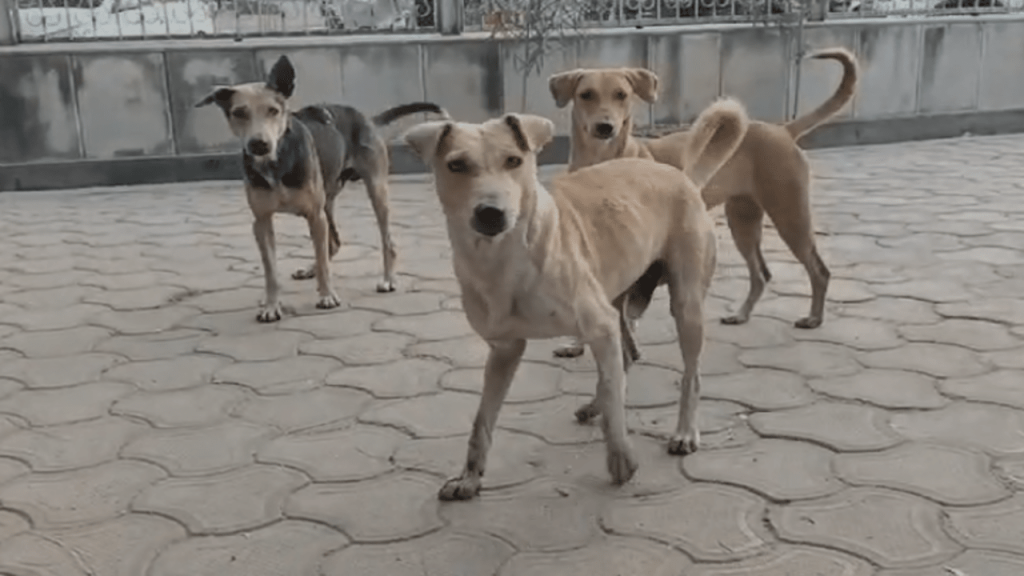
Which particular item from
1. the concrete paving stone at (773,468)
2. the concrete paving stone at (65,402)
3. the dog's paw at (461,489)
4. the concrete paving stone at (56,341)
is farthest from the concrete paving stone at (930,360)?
the concrete paving stone at (56,341)

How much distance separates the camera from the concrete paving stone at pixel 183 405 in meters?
3.31

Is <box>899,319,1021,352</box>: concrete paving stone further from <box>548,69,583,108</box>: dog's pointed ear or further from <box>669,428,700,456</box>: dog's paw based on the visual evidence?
<box>548,69,583,108</box>: dog's pointed ear

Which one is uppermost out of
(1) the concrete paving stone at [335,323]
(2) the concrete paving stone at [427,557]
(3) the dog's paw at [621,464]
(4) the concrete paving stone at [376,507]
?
(3) the dog's paw at [621,464]

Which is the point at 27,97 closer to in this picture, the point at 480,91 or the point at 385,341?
the point at 480,91

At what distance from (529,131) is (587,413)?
1086mm

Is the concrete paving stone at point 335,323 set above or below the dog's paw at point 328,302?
below

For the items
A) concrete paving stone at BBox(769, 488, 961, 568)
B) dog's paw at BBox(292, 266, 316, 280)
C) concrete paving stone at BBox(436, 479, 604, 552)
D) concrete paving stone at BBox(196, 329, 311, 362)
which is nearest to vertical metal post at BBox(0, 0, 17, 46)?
dog's paw at BBox(292, 266, 316, 280)

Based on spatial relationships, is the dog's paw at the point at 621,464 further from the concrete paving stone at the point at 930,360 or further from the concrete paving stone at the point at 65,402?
the concrete paving stone at the point at 65,402

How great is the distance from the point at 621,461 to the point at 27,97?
7.00 m

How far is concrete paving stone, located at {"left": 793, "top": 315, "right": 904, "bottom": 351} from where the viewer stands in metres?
3.86

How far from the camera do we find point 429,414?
3301mm

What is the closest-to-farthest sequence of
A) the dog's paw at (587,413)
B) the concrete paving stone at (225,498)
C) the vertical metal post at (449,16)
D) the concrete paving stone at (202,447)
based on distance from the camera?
the concrete paving stone at (225,498)
the concrete paving stone at (202,447)
the dog's paw at (587,413)
the vertical metal post at (449,16)

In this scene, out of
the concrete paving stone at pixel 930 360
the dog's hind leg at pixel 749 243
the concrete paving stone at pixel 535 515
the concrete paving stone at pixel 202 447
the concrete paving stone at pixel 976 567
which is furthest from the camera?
the dog's hind leg at pixel 749 243

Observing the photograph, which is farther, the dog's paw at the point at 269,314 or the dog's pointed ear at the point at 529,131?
the dog's paw at the point at 269,314
